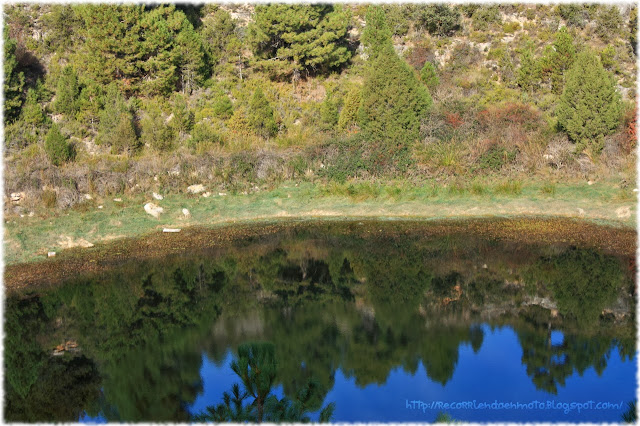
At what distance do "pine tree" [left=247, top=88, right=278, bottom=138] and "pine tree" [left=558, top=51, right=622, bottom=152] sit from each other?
12157 millimetres

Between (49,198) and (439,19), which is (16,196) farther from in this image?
(439,19)

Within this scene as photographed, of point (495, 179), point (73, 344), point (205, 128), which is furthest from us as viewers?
point (205, 128)

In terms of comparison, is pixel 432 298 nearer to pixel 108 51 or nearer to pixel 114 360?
pixel 114 360

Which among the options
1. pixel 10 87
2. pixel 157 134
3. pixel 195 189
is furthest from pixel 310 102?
pixel 10 87

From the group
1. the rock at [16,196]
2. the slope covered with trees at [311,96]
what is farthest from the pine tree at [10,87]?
the rock at [16,196]

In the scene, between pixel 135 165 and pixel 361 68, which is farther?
pixel 361 68

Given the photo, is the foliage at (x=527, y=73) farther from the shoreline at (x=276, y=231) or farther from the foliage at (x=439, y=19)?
the shoreline at (x=276, y=231)

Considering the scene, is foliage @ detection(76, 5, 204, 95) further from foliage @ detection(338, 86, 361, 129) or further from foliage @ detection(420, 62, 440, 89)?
foliage @ detection(420, 62, 440, 89)

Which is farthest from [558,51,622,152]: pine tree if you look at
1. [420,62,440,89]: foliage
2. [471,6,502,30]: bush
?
[471,6,502,30]: bush

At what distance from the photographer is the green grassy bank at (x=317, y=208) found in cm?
1889

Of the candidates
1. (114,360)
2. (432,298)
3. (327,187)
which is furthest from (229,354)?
(327,187)

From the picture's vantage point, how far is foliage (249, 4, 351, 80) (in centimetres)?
3159

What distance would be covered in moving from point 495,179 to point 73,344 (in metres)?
15.4

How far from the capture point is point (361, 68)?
3453 cm
